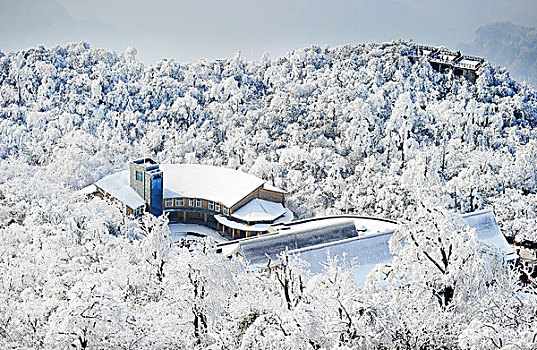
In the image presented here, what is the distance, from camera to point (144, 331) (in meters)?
8.15

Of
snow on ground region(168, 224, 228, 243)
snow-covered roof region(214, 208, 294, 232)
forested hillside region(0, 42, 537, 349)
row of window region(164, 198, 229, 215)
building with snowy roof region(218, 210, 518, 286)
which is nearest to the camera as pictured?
forested hillside region(0, 42, 537, 349)

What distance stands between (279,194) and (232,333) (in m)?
18.0

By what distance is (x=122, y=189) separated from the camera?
2447 centimetres

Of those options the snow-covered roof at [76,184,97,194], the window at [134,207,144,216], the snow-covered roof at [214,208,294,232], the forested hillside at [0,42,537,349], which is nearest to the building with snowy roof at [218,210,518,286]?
the snow-covered roof at [214,208,294,232]

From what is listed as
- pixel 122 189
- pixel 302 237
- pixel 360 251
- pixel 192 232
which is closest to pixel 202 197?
pixel 192 232

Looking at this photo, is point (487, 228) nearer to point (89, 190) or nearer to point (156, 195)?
point (156, 195)

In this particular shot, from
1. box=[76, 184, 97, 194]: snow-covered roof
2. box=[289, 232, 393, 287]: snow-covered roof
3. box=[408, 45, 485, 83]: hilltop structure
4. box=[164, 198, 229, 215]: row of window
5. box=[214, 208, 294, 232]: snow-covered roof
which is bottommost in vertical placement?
box=[214, 208, 294, 232]: snow-covered roof

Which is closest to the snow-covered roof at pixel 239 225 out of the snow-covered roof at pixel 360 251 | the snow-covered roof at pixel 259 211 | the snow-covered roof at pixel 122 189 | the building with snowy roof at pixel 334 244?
the snow-covered roof at pixel 259 211

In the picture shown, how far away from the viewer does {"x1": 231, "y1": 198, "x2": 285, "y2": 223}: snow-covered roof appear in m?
→ 23.8

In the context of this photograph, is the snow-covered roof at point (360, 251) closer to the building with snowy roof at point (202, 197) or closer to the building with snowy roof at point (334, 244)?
the building with snowy roof at point (334, 244)

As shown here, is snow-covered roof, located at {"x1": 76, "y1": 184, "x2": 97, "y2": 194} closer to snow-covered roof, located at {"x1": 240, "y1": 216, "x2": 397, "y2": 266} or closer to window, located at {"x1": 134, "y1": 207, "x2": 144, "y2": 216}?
window, located at {"x1": 134, "y1": 207, "x2": 144, "y2": 216}

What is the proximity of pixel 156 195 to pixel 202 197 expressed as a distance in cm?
203

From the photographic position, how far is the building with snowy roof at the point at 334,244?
16.5m

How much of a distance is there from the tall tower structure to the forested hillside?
3241 millimetres
